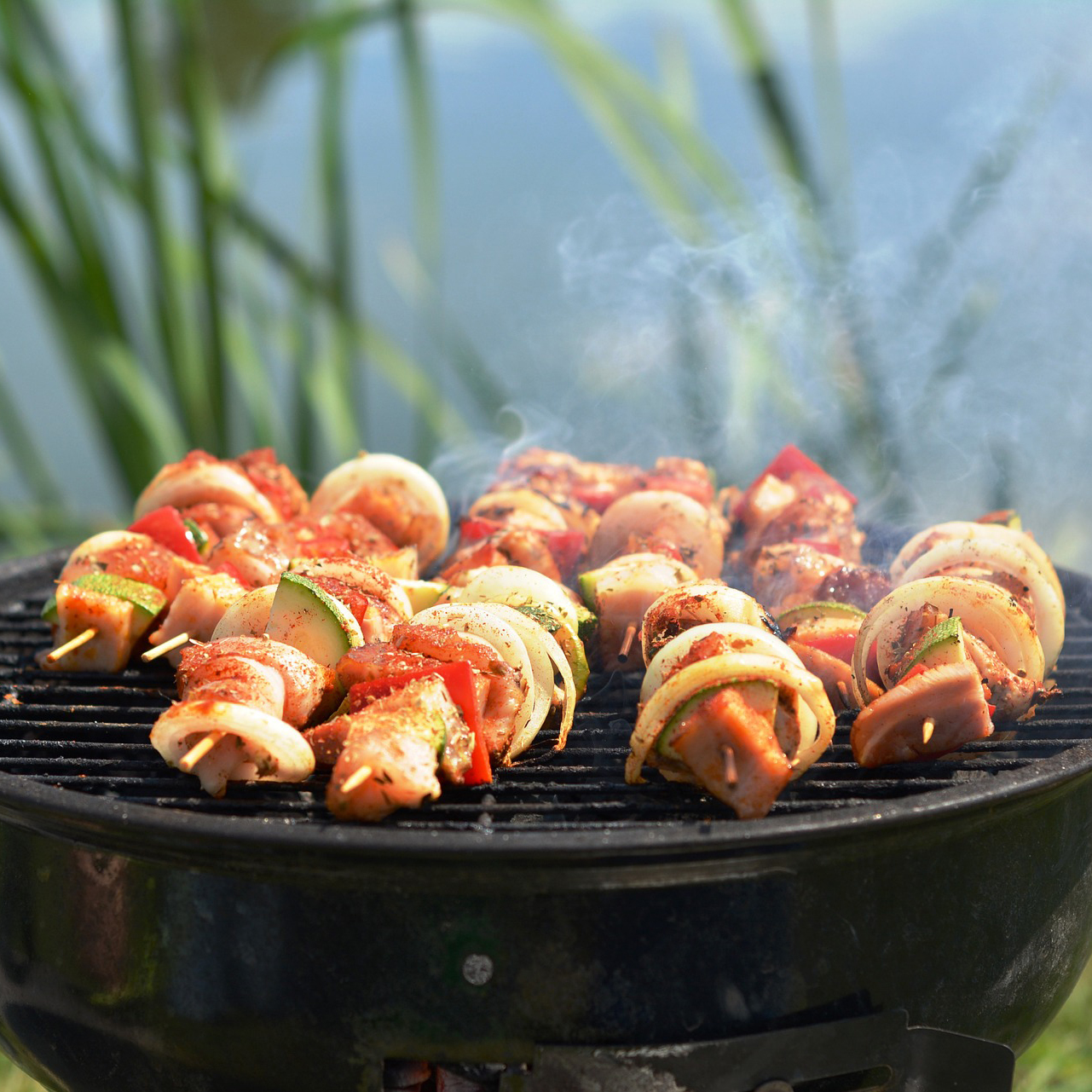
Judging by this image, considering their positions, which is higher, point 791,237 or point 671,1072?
point 791,237

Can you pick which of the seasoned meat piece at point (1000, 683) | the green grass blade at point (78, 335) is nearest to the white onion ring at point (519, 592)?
the seasoned meat piece at point (1000, 683)

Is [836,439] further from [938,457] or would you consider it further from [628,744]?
[628,744]

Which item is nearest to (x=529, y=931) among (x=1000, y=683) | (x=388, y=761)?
(x=388, y=761)

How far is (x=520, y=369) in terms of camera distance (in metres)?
5.59

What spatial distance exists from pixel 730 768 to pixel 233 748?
2.84 ft

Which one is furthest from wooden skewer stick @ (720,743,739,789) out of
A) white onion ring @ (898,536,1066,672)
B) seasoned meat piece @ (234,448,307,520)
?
seasoned meat piece @ (234,448,307,520)

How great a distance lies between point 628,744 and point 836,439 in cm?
338

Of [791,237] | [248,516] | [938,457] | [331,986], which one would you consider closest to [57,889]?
[331,986]

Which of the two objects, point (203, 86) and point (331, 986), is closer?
point (331, 986)

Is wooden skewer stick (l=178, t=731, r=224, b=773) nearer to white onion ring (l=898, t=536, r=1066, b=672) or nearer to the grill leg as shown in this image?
the grill leg

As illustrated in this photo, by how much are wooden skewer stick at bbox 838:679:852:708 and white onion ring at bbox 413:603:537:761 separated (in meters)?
0.66

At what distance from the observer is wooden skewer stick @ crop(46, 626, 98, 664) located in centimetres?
243

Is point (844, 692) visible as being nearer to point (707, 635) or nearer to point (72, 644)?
point (707, 635)

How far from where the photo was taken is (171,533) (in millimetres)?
2957
